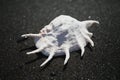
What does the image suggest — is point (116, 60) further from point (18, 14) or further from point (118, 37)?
point (18, 14)

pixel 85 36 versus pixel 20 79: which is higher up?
pixel 85 36

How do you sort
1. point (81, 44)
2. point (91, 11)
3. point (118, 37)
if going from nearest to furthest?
point (81, 44), point (118, 37), point (91, 11)

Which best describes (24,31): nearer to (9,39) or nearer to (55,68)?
(9,39)

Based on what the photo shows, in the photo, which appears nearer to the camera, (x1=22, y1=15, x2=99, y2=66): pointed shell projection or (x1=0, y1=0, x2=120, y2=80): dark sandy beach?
(x1=0, y1=0, x2=120, y2=80): dark sandy beach

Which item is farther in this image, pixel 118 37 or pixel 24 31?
pixel 24 31

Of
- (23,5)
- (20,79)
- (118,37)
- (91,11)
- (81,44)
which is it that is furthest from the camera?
(23,5)

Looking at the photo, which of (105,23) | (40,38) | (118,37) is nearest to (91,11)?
(105,23)

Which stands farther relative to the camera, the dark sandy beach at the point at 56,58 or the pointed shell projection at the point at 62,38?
the pointed shell projection at the point at 62,38
